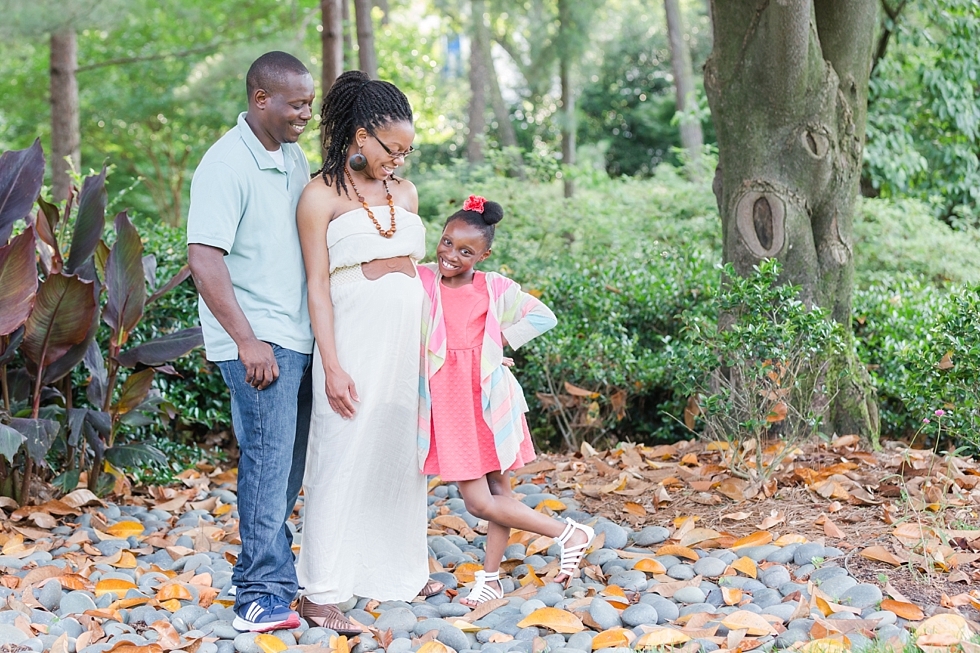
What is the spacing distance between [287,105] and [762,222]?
2740 millimetres

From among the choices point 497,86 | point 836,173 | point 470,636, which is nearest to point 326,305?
point 470,636

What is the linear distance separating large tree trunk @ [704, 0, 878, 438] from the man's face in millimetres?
2610

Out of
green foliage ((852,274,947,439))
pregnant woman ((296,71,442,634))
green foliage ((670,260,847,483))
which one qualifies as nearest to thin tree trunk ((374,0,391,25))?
green foliage ((852,274,947,439))

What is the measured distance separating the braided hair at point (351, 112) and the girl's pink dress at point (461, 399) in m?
0.58

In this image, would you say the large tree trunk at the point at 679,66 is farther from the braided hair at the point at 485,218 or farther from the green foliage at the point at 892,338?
the braided hair at the point at 485,218

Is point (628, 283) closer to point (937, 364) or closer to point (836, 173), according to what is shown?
point (836, 173)

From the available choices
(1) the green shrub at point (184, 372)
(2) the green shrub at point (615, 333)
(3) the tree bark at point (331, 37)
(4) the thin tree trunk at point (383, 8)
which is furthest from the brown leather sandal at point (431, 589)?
(4) the thin tree trunk at point (383, 8)

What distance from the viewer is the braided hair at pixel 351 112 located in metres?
2.78

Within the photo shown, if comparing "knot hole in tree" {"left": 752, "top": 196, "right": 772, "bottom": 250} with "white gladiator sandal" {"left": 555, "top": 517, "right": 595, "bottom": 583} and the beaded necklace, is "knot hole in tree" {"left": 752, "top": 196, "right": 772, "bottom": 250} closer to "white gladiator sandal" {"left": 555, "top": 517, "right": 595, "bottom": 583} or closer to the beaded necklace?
"white gladiator sandal" {"left": 555, "top": 517, "right": 595, "bottom": 583}

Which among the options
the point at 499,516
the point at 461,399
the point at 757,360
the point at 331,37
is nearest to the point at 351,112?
the point at 461,399

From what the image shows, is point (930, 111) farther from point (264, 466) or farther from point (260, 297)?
point (264, 466)

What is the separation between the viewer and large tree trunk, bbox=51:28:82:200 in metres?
10.1

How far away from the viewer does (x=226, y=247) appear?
2.55 metres

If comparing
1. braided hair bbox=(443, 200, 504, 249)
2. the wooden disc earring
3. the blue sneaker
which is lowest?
the blue sneaker
